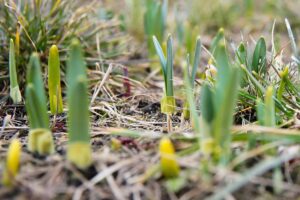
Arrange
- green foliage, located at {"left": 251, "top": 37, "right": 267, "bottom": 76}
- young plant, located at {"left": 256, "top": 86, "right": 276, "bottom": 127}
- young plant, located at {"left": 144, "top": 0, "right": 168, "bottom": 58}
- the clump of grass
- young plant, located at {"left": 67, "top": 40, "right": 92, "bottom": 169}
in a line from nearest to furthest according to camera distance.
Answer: young plant, located at {"left": 67, "top": 40, "right": 92, "bottom": 169} → young plant, located at {"left": 256, "top": 86, "right": 276, "bottom": 127} → green foliage, located at {"left": 251, "top": 37, "right": 267, "bottom": 76} → the clump of grass → young plant, located at {"left": 144, "top": 0, "right": 168, "bottom": 58}

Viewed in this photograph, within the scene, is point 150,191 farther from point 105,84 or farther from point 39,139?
point 105,84

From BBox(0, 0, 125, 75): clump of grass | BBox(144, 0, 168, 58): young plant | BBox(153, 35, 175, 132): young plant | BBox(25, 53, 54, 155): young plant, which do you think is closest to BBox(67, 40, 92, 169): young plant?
BBox(25, 53, 54, 155): young plant

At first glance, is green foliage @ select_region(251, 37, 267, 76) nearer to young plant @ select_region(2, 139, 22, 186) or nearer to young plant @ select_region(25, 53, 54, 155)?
young plant @ select_region(25, 53, 54, 155)

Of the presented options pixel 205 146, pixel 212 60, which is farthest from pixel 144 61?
pixel 205 146

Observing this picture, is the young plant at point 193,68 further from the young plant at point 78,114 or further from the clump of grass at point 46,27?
the clump of grass at point 46,27

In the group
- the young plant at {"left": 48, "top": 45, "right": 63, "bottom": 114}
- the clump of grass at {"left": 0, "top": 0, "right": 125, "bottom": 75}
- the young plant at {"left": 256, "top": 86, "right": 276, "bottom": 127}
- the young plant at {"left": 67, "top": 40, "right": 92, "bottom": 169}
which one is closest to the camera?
the young plant at {"left": 67, "top": 40, "right": 92, "bottom": 169}

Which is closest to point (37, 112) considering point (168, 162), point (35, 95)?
point (35, 95)

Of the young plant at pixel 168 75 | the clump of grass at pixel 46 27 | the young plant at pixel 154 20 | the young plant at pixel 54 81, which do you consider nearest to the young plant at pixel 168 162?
the young plant at pixel 168 75
